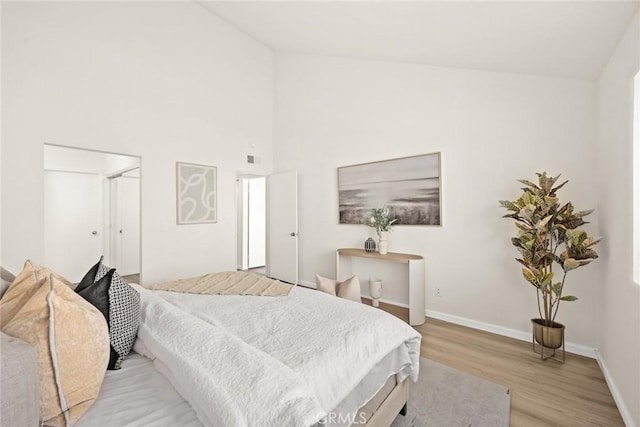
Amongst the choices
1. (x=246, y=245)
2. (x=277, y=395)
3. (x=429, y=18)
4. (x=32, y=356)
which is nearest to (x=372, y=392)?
(x=277, y=395)

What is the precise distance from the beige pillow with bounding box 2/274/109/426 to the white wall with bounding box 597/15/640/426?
2.60m

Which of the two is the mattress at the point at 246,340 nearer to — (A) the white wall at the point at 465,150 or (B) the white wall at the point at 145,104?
(A) the white wall at the point at 465,150

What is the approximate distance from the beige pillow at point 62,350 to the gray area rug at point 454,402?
5.18ft

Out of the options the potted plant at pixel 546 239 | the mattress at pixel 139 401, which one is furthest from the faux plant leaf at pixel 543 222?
the mattress at pixel 139 401

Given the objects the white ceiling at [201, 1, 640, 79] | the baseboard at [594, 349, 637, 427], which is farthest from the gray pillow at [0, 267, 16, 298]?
the baseboard at [594, 349, 637, 427]

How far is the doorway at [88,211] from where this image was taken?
424cm

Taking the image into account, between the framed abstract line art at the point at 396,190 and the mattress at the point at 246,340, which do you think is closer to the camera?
the mattress at the point at 246,340

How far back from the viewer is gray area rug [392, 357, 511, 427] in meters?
1.63

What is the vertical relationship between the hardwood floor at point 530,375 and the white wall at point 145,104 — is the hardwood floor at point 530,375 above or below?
below

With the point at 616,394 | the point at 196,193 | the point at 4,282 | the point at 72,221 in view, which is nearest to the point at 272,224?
the point at 196,193

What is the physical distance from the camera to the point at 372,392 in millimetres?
1257

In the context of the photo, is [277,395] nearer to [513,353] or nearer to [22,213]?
[513,353]

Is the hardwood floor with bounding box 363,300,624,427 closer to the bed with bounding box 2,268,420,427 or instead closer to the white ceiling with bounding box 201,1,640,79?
the bed with bounding box 2,268,420,427

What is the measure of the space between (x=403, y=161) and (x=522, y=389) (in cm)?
250
